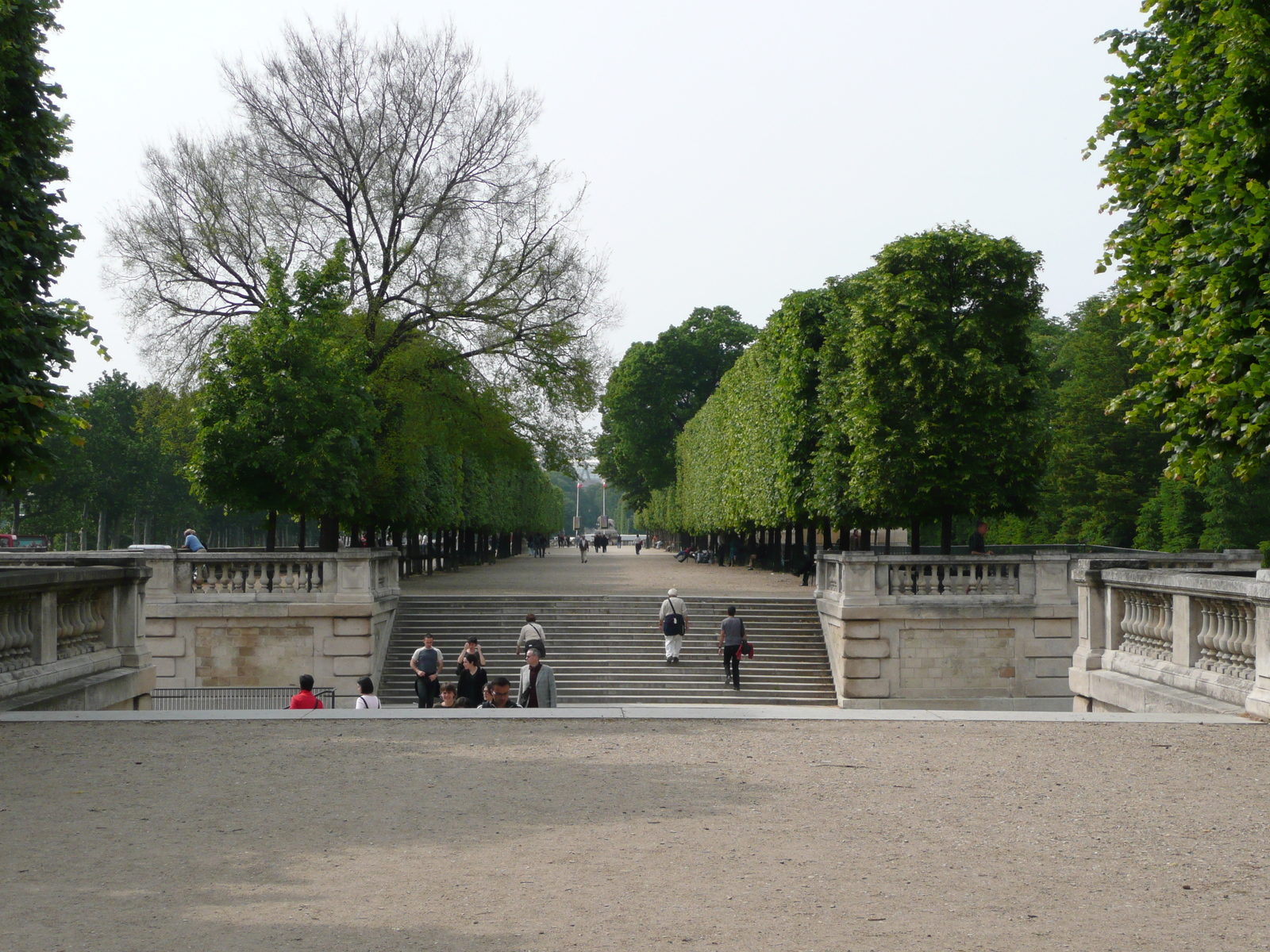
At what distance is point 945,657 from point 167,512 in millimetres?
65203

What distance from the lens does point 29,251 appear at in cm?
1250

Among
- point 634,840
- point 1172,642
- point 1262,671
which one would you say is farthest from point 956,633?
point 634,840

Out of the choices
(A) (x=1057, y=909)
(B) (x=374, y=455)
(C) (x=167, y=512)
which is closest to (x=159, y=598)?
(B) (x=374, y=455)

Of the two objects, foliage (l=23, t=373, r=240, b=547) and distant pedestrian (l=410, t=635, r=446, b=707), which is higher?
foliage (l=23, t=373, r=240, b=547)

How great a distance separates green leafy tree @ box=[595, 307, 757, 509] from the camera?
80188 mm

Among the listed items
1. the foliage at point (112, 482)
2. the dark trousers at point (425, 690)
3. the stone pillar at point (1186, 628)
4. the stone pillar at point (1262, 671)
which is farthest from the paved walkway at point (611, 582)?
the foliage at point (112, 482)

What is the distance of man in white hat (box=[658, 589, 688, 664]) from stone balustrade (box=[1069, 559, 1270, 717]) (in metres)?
12.2

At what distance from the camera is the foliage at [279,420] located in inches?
1092

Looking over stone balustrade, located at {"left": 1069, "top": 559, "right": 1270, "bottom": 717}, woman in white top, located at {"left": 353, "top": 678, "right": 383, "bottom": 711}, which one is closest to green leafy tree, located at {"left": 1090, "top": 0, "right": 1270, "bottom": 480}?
stone balustrade, located at {"left": 1069, "top": 559, "right": 1270, "bottom": 717}

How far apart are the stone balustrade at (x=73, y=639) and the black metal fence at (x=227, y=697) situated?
8986mm

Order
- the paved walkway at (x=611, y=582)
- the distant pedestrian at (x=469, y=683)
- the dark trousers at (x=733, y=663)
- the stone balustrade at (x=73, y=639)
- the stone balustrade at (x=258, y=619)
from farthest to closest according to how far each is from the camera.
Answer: the paved walkway at (x=611, y=582), the stone balustrade at (x=258, y=619), the dark trousers at (x=733, y=663), the distant pedestrian at (x=469, y=683), the stone balustrade at (x=73, y=639)

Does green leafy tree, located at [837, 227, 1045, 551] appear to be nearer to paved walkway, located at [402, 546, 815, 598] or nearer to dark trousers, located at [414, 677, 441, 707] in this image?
paved walkway, located at [402, 546, 815, 598]

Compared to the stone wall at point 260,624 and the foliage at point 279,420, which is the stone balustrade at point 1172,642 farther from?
the foliage at point 279,420

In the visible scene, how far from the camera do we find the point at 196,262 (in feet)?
107
